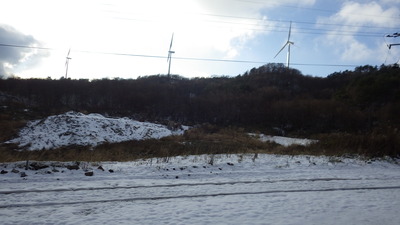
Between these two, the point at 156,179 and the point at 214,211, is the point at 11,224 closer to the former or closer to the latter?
the point at 214,211

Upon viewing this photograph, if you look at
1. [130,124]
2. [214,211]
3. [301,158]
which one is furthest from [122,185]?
[130,124]

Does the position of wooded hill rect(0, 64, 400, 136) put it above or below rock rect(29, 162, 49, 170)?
above

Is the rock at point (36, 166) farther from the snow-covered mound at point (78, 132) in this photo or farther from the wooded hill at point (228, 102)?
the wooded hill at point (228, 102)

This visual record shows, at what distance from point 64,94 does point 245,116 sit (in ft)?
119

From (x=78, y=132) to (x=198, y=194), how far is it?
23.1 m

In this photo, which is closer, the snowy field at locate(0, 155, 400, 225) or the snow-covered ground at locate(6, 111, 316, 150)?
the snowy field at locate(0, 155, 400, 225)

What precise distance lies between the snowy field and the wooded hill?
38.0 m

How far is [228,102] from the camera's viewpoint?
61.2m

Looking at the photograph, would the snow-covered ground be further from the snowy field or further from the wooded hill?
the wooded hill

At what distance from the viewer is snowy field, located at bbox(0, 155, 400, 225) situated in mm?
6047

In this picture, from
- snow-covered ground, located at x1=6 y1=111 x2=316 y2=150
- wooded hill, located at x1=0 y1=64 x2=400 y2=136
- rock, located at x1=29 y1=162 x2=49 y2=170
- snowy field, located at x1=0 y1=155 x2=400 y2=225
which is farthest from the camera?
wooded hill, located at x1=0 y1=64 x2=400 y2=136

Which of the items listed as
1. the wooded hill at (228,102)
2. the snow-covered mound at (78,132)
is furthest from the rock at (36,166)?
the wooded hill at (228,102)

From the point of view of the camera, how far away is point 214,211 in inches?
253

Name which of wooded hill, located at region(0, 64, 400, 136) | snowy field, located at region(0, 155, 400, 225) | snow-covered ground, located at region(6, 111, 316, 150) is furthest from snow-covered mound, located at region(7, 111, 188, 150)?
snowy field, located at region(0, 155, 400, 225)
